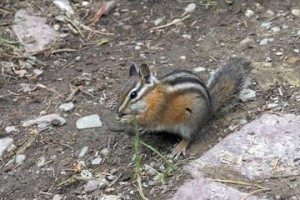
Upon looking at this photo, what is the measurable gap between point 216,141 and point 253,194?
603 millimetres

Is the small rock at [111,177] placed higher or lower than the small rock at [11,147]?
lower

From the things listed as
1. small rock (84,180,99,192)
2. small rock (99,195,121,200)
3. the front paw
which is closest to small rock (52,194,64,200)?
small rock (84,180,99,192)

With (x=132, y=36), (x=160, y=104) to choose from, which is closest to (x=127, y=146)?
(x=160, y=104)

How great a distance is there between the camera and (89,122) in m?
4.55

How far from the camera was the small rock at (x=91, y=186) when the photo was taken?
4.02 metres

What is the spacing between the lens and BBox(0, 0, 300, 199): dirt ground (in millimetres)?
4156

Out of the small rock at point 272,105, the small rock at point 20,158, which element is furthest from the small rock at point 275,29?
the small rock at point 20,158

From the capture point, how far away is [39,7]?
5750 mm

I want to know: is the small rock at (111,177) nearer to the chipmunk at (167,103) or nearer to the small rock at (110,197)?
the small rock at (110,197)

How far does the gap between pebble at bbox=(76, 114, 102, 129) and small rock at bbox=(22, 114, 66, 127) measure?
11 centimetres

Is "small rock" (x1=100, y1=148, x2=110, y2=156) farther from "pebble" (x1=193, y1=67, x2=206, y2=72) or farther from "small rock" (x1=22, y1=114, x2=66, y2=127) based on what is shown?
"pebble" (x1=193, y1=67, x2=206, y2=72)

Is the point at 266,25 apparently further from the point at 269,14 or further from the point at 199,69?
the point at 199,69

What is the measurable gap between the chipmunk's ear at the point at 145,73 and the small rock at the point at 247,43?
111cm

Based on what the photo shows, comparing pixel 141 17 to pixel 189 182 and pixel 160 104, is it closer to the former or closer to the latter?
pixel 160 104
